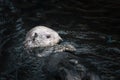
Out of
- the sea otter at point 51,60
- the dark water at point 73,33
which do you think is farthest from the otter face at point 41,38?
the dark water at point 73,33

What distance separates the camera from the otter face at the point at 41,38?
8.23m

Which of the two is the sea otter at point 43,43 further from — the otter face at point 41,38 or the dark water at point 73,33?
the dark water at point 73,33

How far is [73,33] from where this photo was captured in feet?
29.6

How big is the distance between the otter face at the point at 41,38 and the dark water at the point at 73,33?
269 mm

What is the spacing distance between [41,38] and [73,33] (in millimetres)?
1074

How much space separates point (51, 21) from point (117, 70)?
3261mm

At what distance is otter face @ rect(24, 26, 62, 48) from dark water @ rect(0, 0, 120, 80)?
27cm

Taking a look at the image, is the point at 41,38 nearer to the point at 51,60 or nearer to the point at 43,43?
the point at 43,43

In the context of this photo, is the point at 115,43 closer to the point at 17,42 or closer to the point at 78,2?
the point at 17,42

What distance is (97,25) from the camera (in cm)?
938

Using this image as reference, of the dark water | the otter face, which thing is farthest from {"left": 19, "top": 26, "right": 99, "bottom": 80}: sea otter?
the dark water

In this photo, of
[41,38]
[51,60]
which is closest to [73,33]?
[41,38]

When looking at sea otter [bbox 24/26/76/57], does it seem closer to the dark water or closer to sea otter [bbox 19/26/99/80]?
sea otter [bbox 19/26/99/80]

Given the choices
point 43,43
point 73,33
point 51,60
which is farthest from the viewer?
point 73,33
